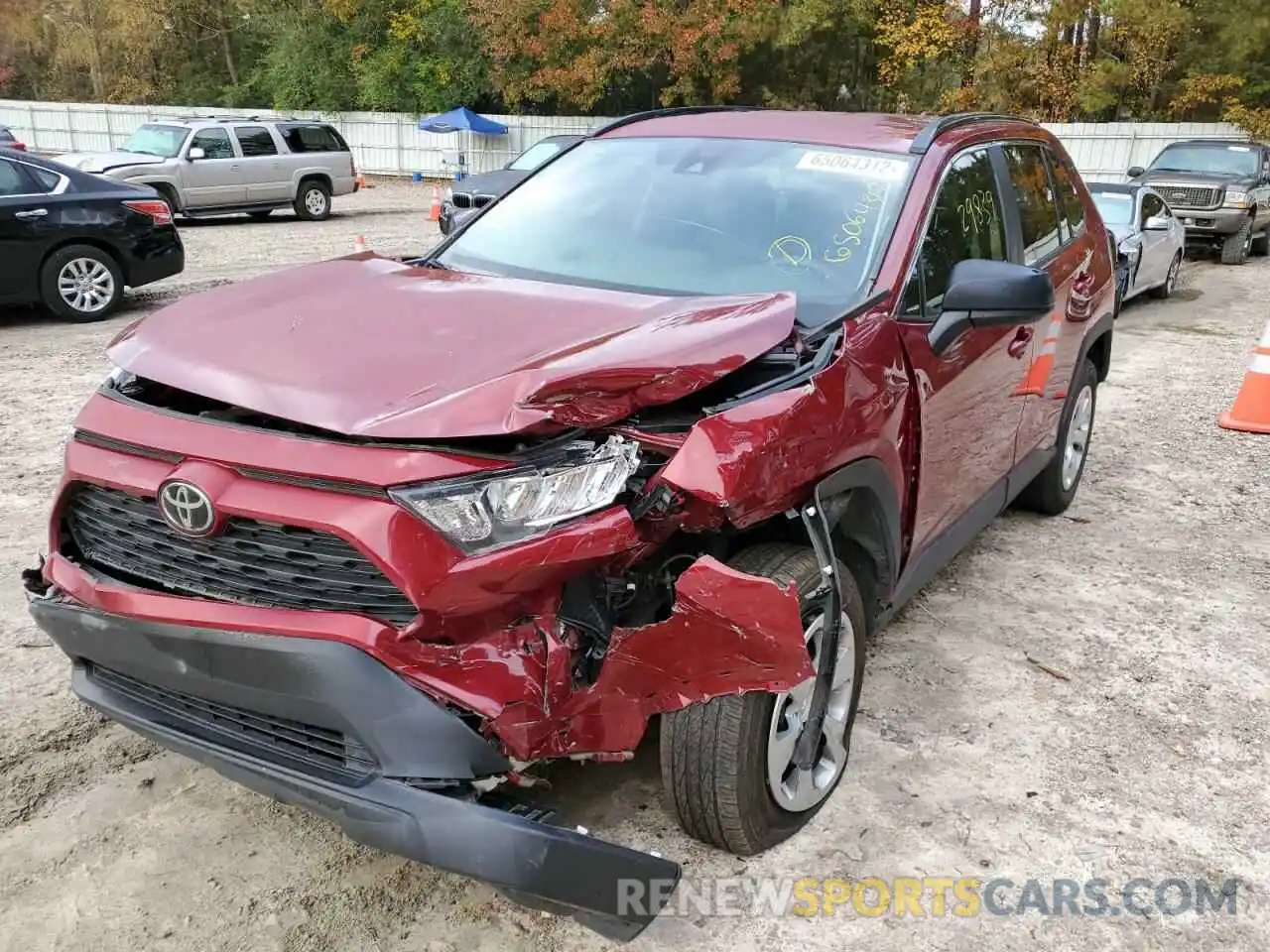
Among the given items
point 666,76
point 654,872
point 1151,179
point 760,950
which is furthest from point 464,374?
point 666,76

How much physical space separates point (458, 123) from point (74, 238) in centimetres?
2243

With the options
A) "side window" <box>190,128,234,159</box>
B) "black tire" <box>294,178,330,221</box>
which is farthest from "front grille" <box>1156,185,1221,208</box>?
"side window" <box>190,128,234,159</box>

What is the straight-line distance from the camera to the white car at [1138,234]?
11289 mm

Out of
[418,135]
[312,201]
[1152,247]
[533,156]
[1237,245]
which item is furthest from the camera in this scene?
[418,135]

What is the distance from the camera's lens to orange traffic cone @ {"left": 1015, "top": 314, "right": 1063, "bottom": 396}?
4.27 metres

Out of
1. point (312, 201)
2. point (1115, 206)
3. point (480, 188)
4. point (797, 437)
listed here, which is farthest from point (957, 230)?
point (312, 201)

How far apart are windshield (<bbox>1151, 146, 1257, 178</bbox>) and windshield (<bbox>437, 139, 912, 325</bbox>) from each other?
15939mm

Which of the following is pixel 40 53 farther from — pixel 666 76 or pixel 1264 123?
pixel 1264 123

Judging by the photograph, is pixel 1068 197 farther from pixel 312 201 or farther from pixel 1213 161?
pixel 312 201

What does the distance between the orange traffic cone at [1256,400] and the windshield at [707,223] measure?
16.3 ft

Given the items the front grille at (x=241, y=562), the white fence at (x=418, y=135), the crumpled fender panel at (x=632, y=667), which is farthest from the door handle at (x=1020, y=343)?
the white fence at (x=418, y=135)

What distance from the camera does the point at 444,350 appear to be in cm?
252

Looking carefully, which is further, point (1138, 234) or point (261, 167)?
point (261, 167)

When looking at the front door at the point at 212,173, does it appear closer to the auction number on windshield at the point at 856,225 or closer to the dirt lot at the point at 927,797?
the dirt lot at the point at 927,797
